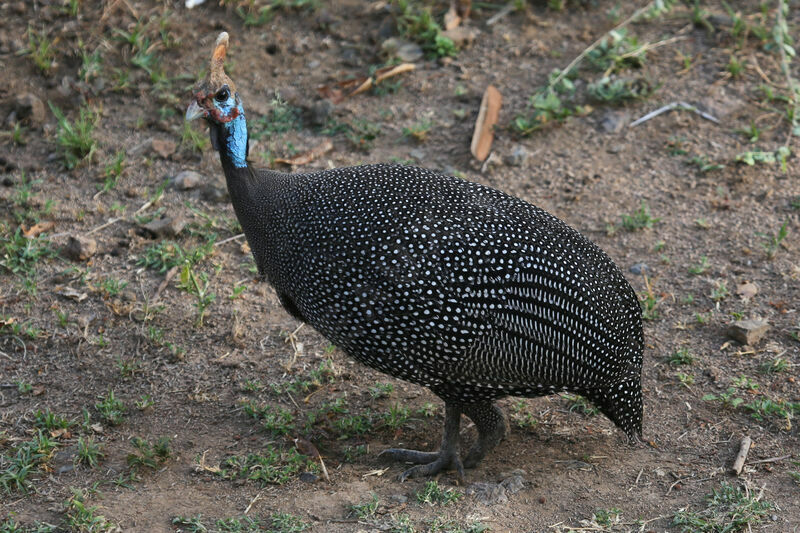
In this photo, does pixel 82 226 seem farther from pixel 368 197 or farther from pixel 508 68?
pixel 508 68

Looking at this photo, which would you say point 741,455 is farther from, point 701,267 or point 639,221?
point 639,221

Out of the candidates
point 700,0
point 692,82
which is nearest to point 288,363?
point 692,82

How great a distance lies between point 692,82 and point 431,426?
3.41m

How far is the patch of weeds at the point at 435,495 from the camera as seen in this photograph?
3572 mm

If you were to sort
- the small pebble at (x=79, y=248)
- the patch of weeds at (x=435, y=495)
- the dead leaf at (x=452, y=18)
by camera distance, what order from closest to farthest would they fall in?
1. the patch of weeds at (x=435, y=495)
2. the small pebble at (x=79, y=248)
3. the dead leaf at (x=452, y=18)

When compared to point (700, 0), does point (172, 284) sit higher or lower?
lower

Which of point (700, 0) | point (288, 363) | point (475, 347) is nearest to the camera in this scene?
point (475, 347)

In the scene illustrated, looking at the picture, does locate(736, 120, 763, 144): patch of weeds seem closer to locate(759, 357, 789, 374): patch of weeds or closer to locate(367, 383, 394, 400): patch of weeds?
locate(759, 357, 789, 374): patch of weeds

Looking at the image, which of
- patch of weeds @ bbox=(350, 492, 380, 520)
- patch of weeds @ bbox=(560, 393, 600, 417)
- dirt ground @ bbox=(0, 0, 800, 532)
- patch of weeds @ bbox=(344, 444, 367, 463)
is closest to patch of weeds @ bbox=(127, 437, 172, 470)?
dirt ground @ bbox=(0, 0, 800, 532)

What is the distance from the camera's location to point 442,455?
3871 mm

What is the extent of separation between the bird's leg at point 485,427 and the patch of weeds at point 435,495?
0.31 metres

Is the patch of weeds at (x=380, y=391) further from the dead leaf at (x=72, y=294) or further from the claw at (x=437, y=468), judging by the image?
the dead leaf at (x=72, y=294)

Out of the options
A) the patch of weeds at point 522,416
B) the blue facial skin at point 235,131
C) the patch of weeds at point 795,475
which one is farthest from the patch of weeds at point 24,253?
the patch of weeds at point 795,475

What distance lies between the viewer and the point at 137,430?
13.2ft
